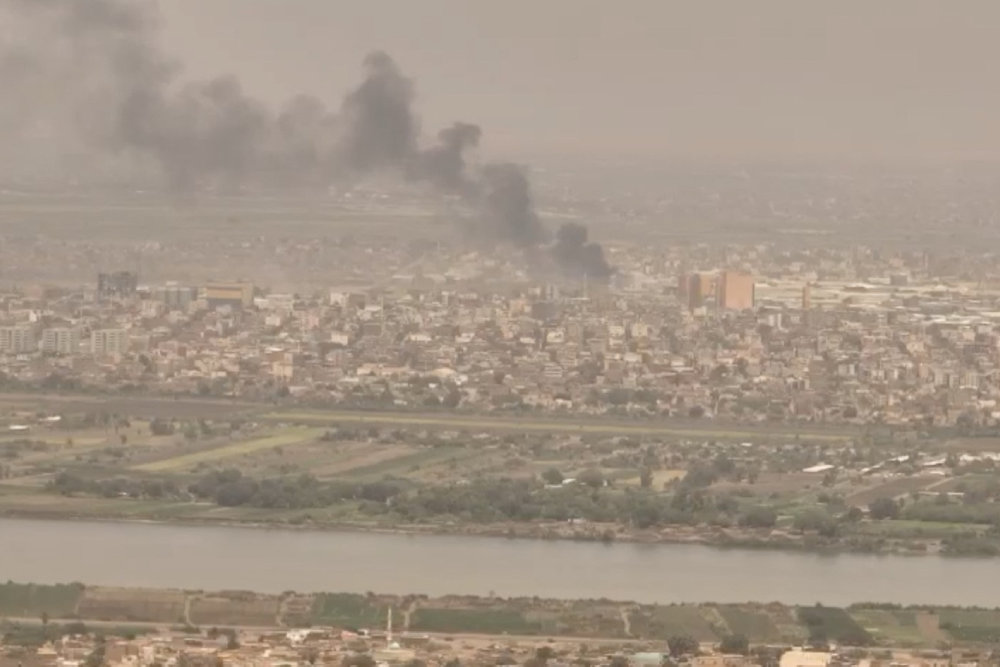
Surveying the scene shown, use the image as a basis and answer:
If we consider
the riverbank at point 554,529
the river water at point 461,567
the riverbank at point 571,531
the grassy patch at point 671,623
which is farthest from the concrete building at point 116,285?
the grassy patch at point 671,623

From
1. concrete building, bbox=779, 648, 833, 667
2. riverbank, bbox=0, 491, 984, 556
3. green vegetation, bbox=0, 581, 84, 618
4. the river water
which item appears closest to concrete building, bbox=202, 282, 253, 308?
riverbank, bbox=0, 491, 984, 556

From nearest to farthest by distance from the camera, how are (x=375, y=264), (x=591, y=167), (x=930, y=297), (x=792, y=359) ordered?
(x=792, y=359), (x=930, y=297), (x=375, y=264), (x=591, y=167)

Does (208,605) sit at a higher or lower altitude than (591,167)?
lower

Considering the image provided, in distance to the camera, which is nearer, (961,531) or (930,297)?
(961,531)

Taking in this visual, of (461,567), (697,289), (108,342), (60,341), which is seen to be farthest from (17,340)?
(461,567)

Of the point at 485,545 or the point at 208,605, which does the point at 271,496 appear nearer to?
the point at 485,545

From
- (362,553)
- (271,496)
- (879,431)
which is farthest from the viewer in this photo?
(879,431)

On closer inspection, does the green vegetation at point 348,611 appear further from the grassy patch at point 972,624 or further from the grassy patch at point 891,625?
the grassy patch at point 972,624

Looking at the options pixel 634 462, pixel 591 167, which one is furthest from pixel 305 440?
pixel 591 167
